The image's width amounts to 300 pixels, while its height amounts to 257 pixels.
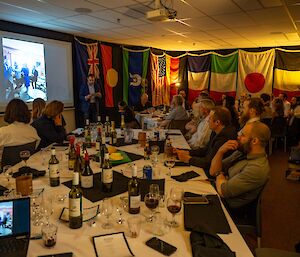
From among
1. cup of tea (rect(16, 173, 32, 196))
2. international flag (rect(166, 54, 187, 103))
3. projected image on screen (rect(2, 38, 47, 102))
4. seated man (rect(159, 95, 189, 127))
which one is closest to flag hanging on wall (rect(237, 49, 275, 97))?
international flag (rect(166, 54, 187, 103))

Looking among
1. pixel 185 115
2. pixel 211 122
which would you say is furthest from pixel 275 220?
pixel 185 115

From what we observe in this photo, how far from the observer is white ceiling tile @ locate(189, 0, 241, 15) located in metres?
4.00

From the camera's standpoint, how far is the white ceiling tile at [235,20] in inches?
187

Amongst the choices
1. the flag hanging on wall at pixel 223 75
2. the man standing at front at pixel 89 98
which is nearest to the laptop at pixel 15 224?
the man standing at front at pixel 89 98

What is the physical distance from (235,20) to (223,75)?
422 centimetres

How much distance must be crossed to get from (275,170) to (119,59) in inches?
205

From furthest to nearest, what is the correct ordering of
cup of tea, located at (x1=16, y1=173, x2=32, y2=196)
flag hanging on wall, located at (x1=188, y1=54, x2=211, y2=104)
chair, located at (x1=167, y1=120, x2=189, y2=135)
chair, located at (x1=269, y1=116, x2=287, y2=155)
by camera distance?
flag hanging on wall, located at (x1=188, y1=54, x2=211, y2=104), chair, located at (x1=269, y1=116, x2=287, y2=155), chair, located at (x1=167, y1=120, x2=189, y2=135), cup of tea, located at (x1=16, y1=173, x2=32, y2=196)

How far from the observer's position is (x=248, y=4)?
4.09 metres

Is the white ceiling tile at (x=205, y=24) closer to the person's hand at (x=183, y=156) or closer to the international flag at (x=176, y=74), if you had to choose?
the person's hand at (x=183, y=156)

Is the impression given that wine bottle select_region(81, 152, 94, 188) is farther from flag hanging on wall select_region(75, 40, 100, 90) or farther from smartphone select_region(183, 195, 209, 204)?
flag hanging on wall select_region(75, 40, 100, 90)

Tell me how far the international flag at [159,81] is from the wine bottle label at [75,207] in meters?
8.07

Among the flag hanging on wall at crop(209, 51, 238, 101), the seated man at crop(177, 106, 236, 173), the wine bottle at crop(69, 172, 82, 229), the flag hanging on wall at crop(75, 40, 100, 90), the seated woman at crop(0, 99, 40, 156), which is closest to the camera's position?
the wine bottle at crop(69, 172, 82, 229)

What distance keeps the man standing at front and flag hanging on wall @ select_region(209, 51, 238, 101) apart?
4.04 m

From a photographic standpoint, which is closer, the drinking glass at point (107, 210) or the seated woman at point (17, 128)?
the drinking glass at point (107, 210)
